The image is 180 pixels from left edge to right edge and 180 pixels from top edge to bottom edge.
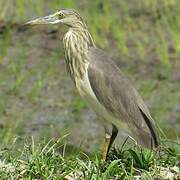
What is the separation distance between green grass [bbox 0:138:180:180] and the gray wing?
306mm

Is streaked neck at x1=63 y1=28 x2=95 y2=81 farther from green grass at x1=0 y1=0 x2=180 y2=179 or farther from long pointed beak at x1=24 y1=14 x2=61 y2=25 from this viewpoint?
green grass at x1=0 y1=0 x2=180 y2=179

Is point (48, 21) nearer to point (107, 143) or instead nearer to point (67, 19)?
point (67, 19)

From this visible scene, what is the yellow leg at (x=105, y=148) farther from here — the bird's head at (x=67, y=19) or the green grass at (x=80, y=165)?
the bird's head at (x=67, y=19)

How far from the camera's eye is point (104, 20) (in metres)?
13.1

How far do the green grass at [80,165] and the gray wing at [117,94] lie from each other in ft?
1.01

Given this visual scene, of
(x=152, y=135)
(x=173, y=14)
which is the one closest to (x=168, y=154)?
(x=152, y=135)

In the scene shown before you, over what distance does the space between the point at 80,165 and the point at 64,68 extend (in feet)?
17.2

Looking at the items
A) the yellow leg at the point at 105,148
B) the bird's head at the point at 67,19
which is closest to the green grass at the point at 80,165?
the yellow leg at the point at 105,148

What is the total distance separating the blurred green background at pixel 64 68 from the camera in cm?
991

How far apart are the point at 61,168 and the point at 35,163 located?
9.1 inches

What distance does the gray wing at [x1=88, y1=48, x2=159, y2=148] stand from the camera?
717 cm

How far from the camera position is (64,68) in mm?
11586

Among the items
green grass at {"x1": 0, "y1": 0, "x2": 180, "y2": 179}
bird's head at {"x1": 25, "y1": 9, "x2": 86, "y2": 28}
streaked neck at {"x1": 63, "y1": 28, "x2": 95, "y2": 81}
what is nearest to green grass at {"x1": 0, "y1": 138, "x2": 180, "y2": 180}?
green grass at {"x1": 0, "y1": 0, "x2": 180, "y2": 179}

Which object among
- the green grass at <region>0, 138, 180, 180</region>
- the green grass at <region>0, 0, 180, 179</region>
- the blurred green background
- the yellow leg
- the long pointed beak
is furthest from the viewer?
the blurred green background
